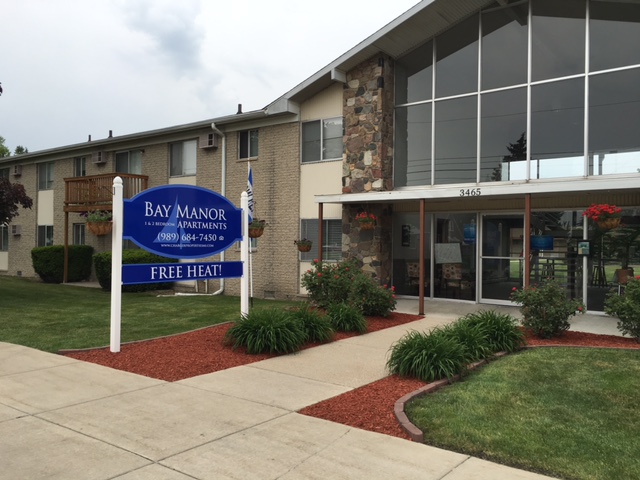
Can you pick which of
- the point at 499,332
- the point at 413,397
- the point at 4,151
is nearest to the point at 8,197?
the point at 499,332

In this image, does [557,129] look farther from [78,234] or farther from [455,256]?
[78,234]

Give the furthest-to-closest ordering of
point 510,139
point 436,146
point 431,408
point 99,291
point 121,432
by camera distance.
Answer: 1. point 99,291
2. point 436,146
3. point 510,139
4. point 431,408
5. point 121,432

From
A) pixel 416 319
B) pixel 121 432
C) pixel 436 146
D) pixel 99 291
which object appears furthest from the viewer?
pixel 99 291

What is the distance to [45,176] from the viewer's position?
24.0m

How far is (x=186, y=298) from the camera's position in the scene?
16.1 m

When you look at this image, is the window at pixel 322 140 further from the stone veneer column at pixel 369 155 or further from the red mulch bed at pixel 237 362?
the red mulch bed at pixel 237 362

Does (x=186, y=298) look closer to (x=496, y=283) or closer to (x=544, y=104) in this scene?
(x=496, y=283)

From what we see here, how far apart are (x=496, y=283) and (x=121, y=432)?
34.9 ft

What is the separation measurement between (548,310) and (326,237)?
24.0 feet

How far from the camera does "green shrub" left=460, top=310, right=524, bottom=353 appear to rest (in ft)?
27.0

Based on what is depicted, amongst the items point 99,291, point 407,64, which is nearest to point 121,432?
point 407,64

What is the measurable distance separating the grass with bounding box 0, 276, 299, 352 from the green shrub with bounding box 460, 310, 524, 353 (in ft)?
14.3

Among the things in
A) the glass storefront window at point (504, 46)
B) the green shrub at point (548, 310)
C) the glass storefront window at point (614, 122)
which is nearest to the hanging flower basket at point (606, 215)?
the glass storefront window at point (614, 122)

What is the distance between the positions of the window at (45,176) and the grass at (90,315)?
701 centimetres
